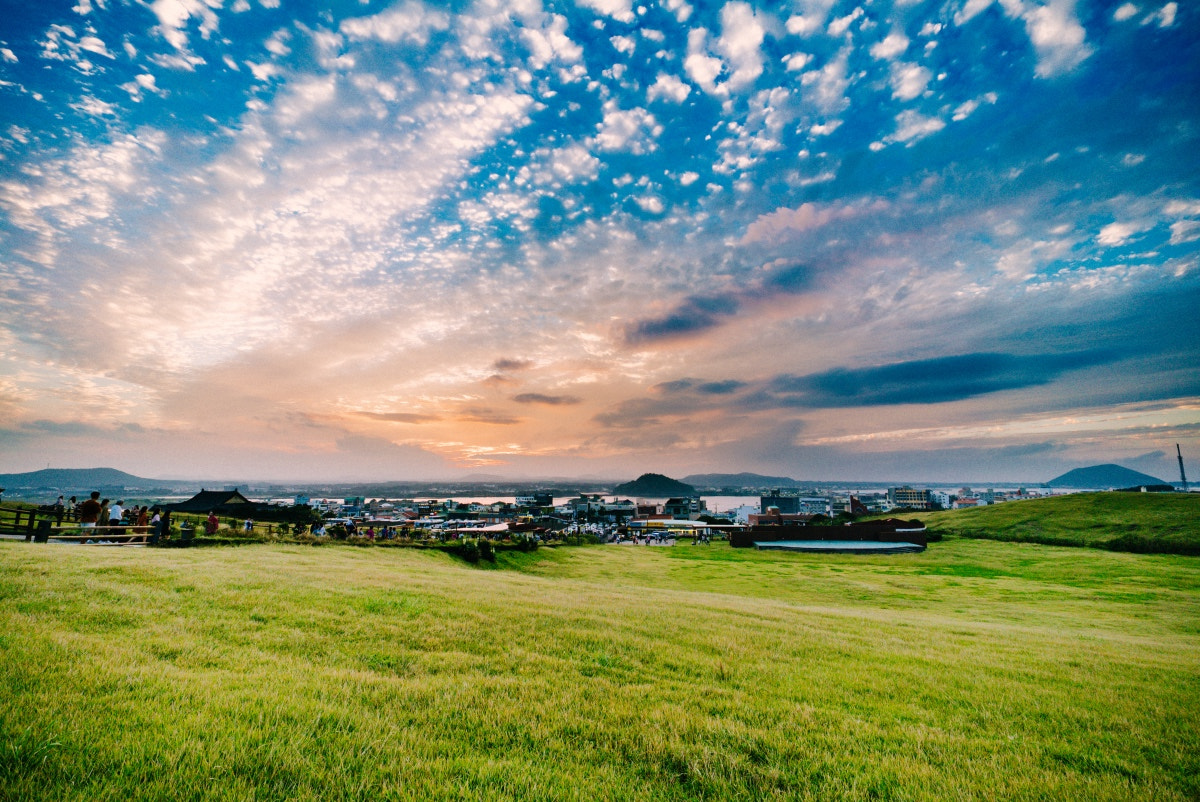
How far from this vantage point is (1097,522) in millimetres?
60500

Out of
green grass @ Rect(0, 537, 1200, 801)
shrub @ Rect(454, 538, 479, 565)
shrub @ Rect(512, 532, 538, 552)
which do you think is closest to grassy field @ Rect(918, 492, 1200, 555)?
green grass @ Rect(0, 537, 1200, 801)

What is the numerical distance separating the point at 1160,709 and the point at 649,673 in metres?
8.73

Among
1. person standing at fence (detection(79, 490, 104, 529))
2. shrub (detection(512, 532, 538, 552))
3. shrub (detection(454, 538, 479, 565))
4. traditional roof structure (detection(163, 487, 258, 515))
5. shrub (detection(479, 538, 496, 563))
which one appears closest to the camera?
person standing at fence (detection(79, 490, 104, 529))

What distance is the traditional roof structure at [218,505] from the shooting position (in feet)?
222

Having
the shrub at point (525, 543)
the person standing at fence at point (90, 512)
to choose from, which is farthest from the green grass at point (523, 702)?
the shrub at point (525, 543)

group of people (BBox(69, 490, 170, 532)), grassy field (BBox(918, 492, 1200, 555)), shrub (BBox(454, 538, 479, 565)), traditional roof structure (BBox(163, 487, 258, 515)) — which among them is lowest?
grassy field (BBox(918, 492, 1200, 555))

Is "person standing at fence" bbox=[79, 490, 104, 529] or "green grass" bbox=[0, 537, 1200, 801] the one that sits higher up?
"person standing at fence" bbox=[79, 490, 104, 529]

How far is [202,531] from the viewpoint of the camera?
31047 mm

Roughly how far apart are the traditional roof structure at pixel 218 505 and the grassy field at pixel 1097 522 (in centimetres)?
10590

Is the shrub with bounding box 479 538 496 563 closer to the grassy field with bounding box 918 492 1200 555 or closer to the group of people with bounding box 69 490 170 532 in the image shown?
the group of people with bounding box 69 490 170 532

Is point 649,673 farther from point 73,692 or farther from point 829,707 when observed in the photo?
point 73,692

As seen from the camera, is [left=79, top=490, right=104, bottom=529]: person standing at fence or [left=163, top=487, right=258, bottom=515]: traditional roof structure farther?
[left=163, top=487, right=258, bottom=515]: traditional roof structure

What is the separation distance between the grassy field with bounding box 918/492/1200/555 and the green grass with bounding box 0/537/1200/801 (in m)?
57.1

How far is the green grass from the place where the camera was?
13.9 feet
